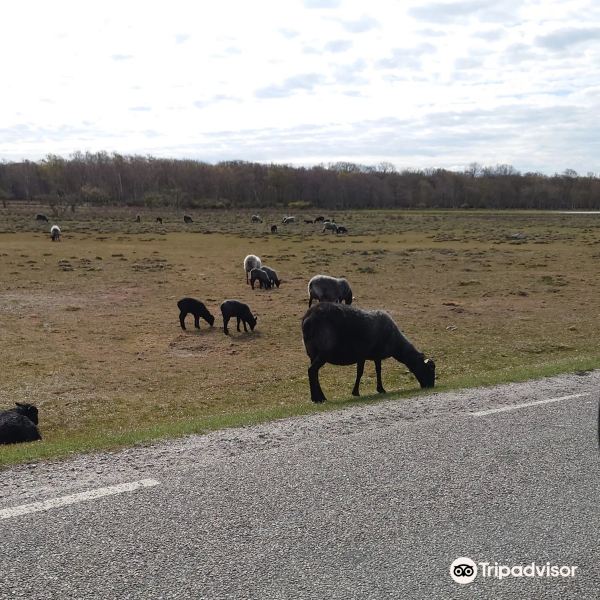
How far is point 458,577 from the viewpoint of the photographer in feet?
15.1

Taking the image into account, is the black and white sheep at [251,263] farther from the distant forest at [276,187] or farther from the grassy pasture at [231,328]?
the distant forest at [276,187]

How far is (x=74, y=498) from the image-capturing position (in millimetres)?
5824

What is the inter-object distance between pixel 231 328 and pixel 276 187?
121 meters

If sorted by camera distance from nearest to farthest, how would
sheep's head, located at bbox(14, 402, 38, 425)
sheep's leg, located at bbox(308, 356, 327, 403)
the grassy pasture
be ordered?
sheep's head, located at bbox(14, 402, 38, 425), sheep's leg, located at bbox(308, 356, 327, 403), the grassy pasture

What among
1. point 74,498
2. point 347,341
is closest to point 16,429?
point 74,498

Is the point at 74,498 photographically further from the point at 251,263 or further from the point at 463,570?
the point at 251,263

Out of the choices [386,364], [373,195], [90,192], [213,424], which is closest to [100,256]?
[386,364]

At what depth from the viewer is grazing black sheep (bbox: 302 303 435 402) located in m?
11.1

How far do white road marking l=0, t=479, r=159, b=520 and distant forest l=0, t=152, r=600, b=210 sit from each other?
117348 millimetres

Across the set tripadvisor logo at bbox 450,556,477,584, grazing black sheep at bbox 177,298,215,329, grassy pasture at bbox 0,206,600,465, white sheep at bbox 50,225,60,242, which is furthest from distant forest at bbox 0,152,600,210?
tripadvisor logo at bbox 450,556,477,584

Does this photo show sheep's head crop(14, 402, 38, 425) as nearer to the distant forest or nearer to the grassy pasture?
the grassy pasture

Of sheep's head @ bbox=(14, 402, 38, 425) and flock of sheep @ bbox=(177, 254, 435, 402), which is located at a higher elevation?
flock of sheep @ bbox=(177, 254, 435, 402)

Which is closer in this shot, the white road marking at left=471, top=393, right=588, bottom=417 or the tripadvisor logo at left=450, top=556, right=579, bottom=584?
the tripadvisor logo at left=450, top=556, right=579, bottom=584

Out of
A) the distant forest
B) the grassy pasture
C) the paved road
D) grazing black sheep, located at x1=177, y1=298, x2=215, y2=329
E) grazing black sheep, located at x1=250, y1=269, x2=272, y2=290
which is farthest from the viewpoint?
the distant forest
